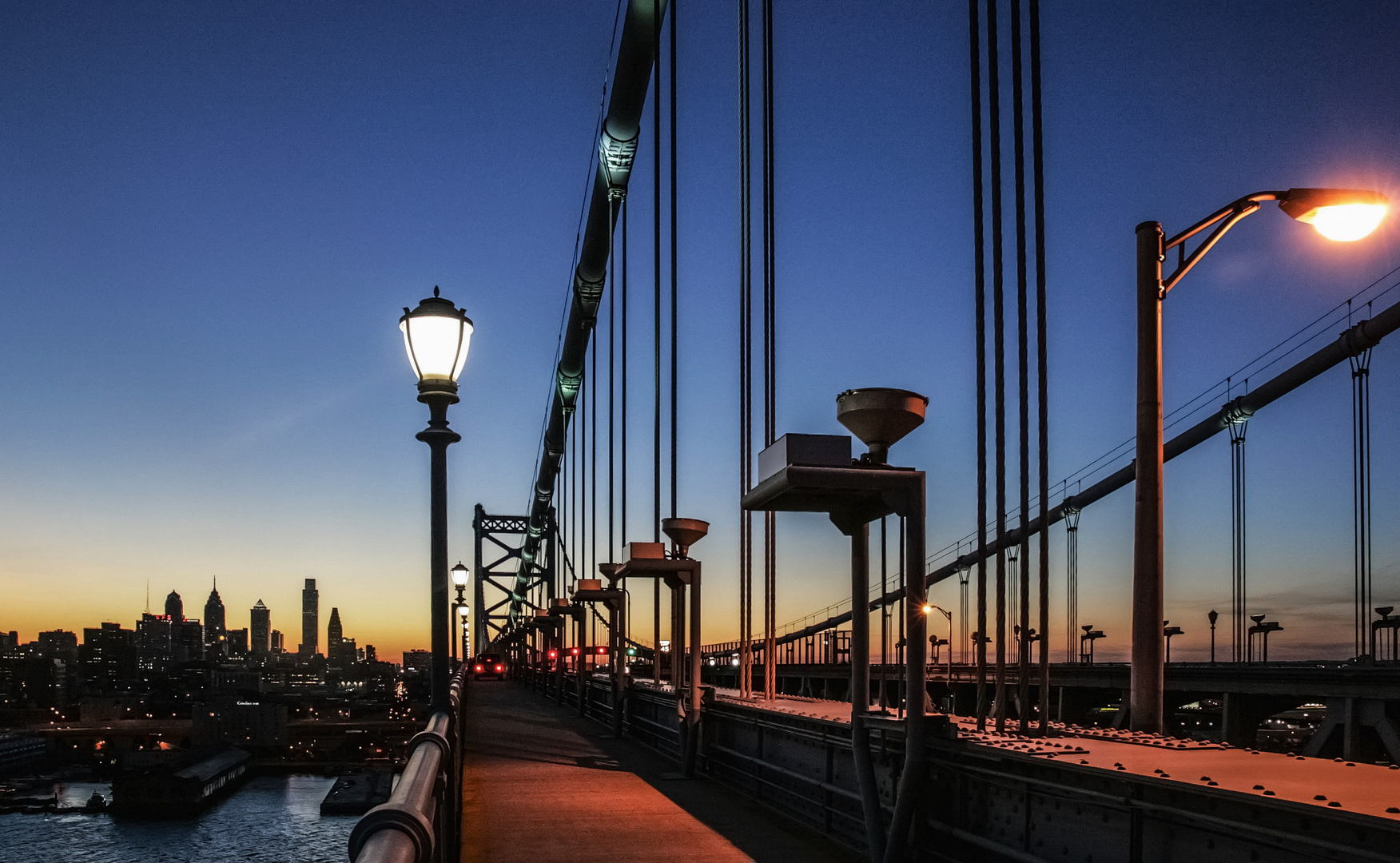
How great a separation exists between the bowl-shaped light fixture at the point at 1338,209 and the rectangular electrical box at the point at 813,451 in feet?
10.4

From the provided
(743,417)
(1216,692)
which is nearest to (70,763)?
(1216,692)

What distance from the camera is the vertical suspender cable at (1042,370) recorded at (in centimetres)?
626

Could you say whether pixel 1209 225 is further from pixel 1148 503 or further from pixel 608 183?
pixel 608 183

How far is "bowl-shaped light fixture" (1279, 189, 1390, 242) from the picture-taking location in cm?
639

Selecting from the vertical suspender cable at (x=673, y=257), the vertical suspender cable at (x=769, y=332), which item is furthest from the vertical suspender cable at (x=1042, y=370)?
the vertical suspender cable at (x=673, y=257)

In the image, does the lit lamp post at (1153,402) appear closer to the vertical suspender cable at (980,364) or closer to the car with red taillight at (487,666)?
the vertical suspender cable at (980,364)

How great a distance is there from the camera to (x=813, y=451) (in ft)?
20.6

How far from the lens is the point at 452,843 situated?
19.5 ft

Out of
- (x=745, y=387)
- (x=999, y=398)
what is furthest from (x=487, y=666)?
(x=999, y=398)

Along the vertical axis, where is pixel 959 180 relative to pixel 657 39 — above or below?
below

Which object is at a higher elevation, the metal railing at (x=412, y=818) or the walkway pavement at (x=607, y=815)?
the metal railing at (x=412, y=818)

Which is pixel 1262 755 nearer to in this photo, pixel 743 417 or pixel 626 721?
pixel 743 417

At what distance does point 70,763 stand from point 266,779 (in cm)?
2390

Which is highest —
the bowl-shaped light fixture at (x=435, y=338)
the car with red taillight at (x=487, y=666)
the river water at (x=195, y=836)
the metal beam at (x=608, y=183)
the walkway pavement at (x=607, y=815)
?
the metal beam at (x=608, y=183)
